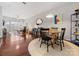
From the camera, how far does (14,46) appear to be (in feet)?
7.40

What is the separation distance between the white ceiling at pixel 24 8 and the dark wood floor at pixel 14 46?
0.55m

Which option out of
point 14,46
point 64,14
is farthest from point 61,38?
point 14,46

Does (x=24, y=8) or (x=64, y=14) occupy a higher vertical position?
(x=24, y=8)

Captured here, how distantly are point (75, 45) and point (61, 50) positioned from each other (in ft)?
1.18

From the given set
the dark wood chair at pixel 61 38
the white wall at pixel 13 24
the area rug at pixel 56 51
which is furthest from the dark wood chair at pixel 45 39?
the white wall at pixel 13 24

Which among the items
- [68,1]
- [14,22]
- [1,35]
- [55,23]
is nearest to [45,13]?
[55,23]

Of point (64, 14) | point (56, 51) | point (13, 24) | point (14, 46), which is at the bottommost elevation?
point (56, 51)

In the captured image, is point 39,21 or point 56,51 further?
point 39,21

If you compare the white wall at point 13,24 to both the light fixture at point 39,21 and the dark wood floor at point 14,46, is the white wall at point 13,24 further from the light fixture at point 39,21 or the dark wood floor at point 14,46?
the light fixture at point 39,21

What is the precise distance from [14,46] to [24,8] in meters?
0.95

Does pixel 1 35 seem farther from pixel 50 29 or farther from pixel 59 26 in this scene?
pixel 59 26

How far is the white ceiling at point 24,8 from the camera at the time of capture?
7.30ft

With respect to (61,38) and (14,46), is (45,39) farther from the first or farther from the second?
(14,46)

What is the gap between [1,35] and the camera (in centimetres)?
222
